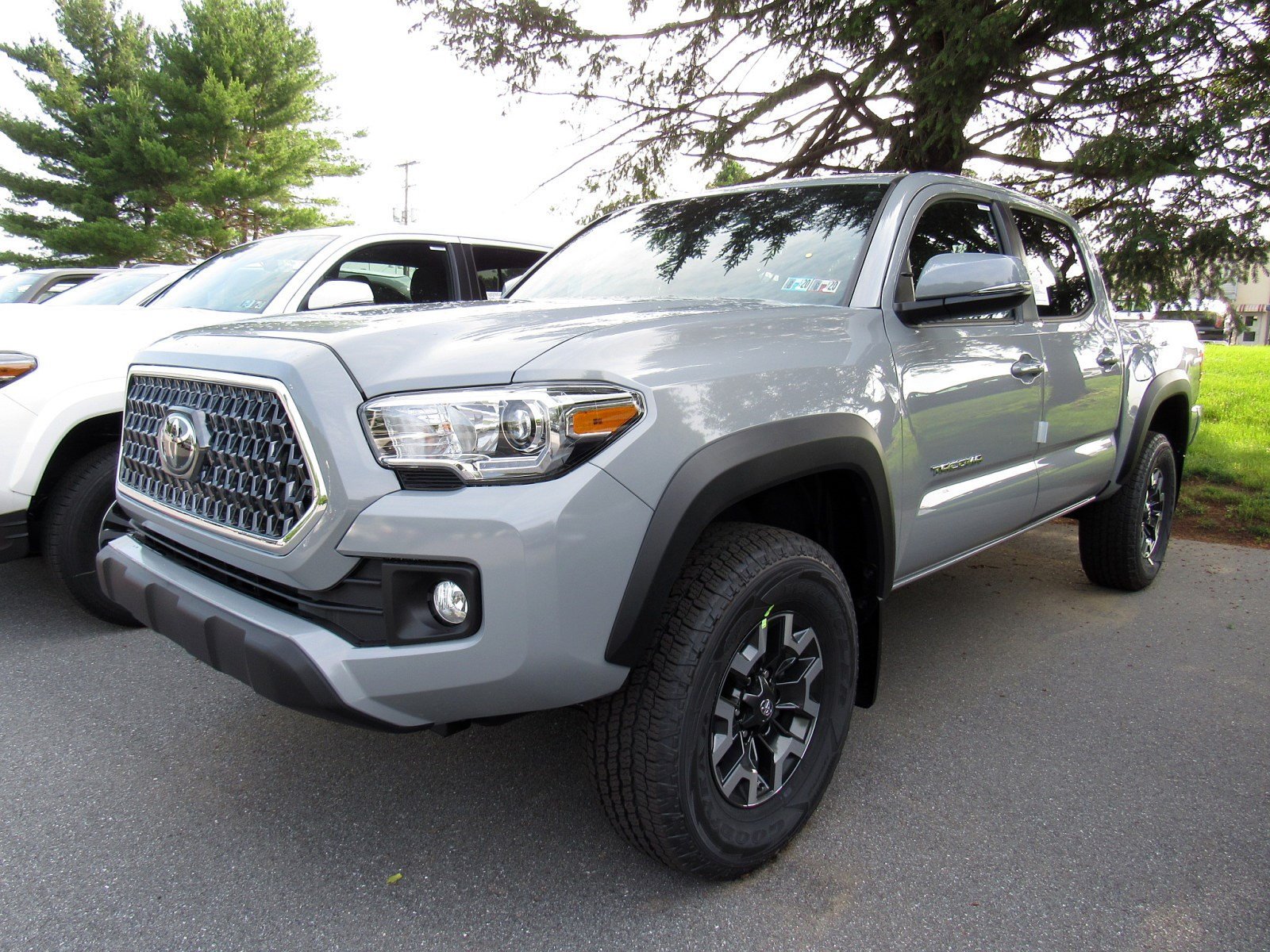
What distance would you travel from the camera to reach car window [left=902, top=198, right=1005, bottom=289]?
2.97 m

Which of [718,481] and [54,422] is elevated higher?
[718,481]

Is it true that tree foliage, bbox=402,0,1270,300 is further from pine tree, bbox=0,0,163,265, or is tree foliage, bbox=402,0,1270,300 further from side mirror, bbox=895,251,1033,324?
pine tree, bbox=0,0,163,265

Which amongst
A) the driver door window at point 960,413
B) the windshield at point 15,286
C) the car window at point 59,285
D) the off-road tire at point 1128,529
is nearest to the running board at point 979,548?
the driver door window at point 960,413

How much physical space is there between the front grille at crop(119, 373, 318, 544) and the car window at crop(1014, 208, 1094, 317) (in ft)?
9.49

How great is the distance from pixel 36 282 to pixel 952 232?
9911mm

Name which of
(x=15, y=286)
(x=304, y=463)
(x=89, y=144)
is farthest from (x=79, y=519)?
(x=89, y=144)

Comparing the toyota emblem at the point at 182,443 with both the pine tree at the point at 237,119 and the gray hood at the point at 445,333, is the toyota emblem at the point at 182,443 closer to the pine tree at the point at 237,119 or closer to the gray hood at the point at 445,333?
the gray hood at the point at 445,333

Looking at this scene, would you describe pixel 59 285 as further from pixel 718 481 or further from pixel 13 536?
pixel 718 481

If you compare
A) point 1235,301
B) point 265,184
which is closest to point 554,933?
point 1235,301

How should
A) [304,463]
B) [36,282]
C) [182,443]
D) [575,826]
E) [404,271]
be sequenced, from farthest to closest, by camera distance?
[36,282]
[404,271]
[575,826]
[182,443]
[304,463]

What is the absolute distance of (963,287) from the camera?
101 inches

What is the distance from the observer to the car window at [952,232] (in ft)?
9.75

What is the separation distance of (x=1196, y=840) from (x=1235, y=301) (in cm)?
683

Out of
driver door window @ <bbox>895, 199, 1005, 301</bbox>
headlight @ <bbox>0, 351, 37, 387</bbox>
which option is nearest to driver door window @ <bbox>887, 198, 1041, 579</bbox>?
driver door window @ <bbox>895, 199, 1005, 301</bbox>
